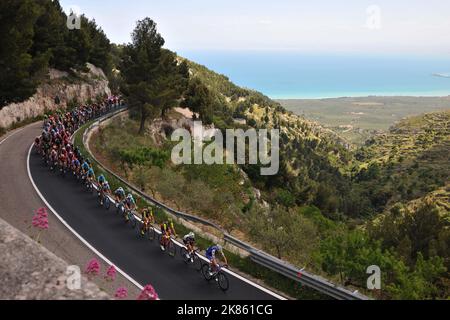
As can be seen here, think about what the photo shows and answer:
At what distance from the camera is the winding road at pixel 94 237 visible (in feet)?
40.1

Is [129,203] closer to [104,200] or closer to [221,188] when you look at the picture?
[104,200]

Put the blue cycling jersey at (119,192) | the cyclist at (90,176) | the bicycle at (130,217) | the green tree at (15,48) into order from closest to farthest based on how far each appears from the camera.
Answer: the bicycle at (130,217)
the blue cycling jersey at (119,192)
the cyclist at (90,176)
the green tree at (15,48)

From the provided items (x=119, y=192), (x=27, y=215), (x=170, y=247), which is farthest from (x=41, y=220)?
(x=119, y=192)

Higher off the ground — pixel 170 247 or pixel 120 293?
pixel 120 293

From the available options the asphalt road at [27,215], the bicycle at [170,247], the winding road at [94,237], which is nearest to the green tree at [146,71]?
the asphalt road at [27,215]

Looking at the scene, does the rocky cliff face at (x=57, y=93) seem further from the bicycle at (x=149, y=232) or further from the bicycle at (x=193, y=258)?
the bicycle at (x=193, y=258)

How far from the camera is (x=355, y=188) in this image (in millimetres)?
116000

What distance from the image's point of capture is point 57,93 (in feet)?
158

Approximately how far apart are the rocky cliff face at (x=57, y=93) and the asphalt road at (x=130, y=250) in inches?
758

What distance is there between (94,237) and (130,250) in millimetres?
1876

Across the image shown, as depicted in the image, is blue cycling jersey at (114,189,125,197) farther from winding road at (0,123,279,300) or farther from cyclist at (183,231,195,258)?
cyclist at (183,231,195,258)
